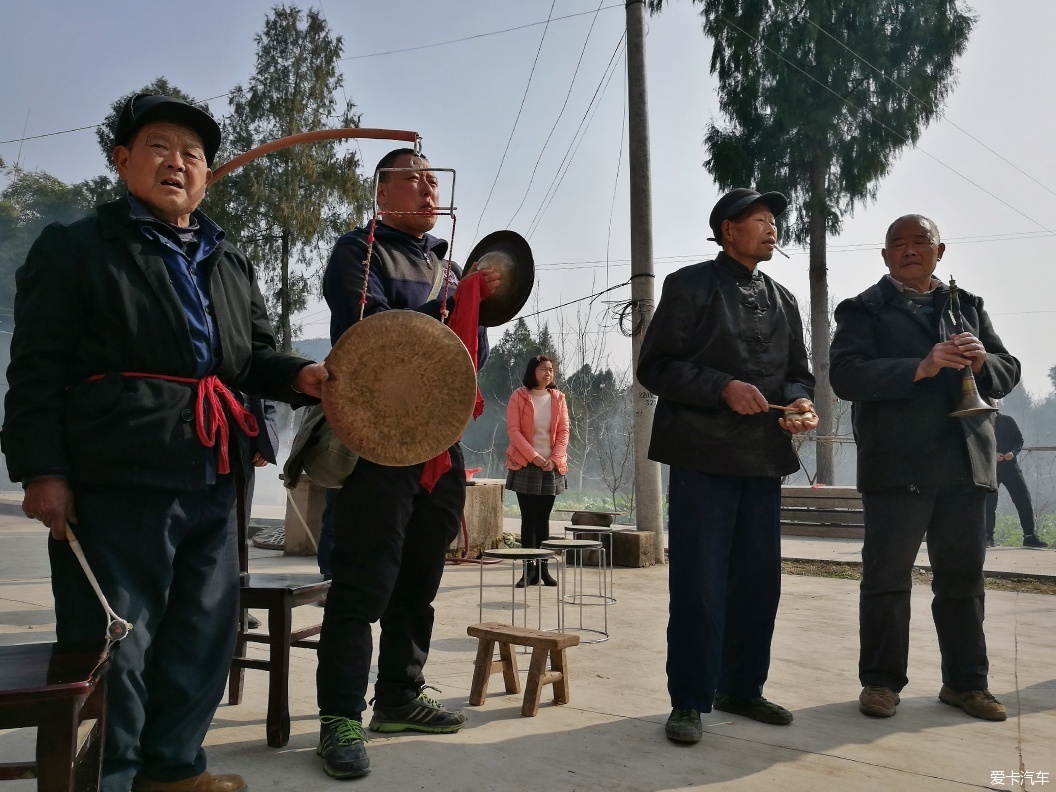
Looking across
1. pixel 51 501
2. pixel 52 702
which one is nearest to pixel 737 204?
pixel 51 501

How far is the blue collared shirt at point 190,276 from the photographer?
235 cm

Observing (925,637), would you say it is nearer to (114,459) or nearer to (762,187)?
(114,459)

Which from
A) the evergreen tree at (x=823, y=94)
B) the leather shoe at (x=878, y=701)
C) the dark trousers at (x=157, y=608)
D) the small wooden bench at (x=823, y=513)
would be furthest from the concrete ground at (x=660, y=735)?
the evergreen tree at (x=823, y=94)

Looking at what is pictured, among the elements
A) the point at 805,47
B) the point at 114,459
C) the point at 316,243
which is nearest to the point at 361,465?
the point at 114,459

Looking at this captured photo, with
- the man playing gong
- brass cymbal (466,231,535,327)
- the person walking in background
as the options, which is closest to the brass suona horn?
brass cymbal (466,231,535,327)

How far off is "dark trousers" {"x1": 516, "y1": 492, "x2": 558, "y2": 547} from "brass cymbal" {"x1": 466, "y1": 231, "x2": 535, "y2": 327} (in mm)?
4120

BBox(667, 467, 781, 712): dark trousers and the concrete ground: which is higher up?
BBox(667, 467, 781, 712): dark trousers

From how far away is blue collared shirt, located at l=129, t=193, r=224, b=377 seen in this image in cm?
235

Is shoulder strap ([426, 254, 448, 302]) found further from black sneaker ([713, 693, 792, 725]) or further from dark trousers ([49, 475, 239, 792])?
black sneaker ([713, 693, 792, 725])

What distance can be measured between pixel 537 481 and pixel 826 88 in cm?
1239

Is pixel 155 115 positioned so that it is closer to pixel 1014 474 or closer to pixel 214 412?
pixel 214 412

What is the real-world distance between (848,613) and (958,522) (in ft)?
8.17

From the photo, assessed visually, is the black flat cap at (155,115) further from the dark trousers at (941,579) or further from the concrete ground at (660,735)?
the dark trousers at (941,579)

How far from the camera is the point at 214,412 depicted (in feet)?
7.77
